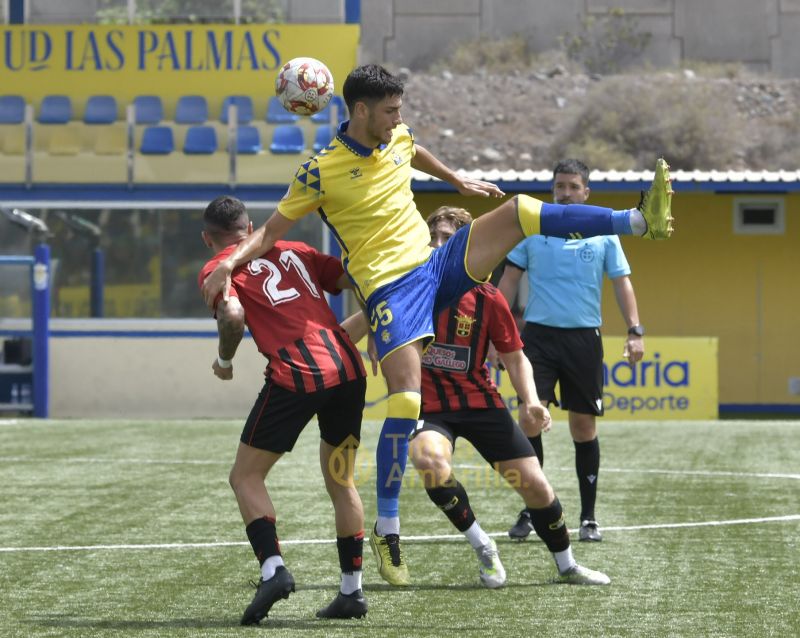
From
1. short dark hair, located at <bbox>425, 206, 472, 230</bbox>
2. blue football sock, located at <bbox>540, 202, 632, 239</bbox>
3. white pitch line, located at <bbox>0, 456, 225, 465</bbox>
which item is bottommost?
white pitch line, located at <bbox>0, 456, 225, 465</bbox>

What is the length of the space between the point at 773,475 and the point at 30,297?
1267 cm

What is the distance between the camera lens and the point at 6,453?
12.9 m

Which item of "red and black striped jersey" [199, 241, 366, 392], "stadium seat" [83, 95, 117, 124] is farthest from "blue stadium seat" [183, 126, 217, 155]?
"red and black striped jersey" [199, 241, 366, 392]

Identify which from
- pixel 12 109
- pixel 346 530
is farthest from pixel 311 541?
pixel 12 109

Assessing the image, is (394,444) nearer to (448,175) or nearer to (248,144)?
(448,175)

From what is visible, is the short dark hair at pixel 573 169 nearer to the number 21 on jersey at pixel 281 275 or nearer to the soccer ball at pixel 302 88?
the soccer ball at pixel 302 88

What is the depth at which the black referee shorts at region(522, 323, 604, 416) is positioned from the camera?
8.13 m

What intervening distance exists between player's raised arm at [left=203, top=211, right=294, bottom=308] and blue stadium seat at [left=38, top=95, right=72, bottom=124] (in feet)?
52.8

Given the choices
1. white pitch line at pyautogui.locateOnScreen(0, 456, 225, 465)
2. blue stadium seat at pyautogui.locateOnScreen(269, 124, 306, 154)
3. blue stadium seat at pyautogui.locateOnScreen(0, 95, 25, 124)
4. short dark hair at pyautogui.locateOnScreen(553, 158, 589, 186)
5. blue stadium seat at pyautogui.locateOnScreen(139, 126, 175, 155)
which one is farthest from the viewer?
blue stadium seat at pyautogui.locateOnScreen(0, 95, 25, 124)

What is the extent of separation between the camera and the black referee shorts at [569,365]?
813 centimetres

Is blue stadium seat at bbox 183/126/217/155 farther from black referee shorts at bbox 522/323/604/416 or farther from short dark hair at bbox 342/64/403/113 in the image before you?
short dark hair at bbox 342/64/403/113

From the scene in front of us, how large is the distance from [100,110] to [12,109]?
1.25 metres

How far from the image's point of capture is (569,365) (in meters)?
8.20

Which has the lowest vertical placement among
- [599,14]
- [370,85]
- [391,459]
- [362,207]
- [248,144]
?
[391,459]
